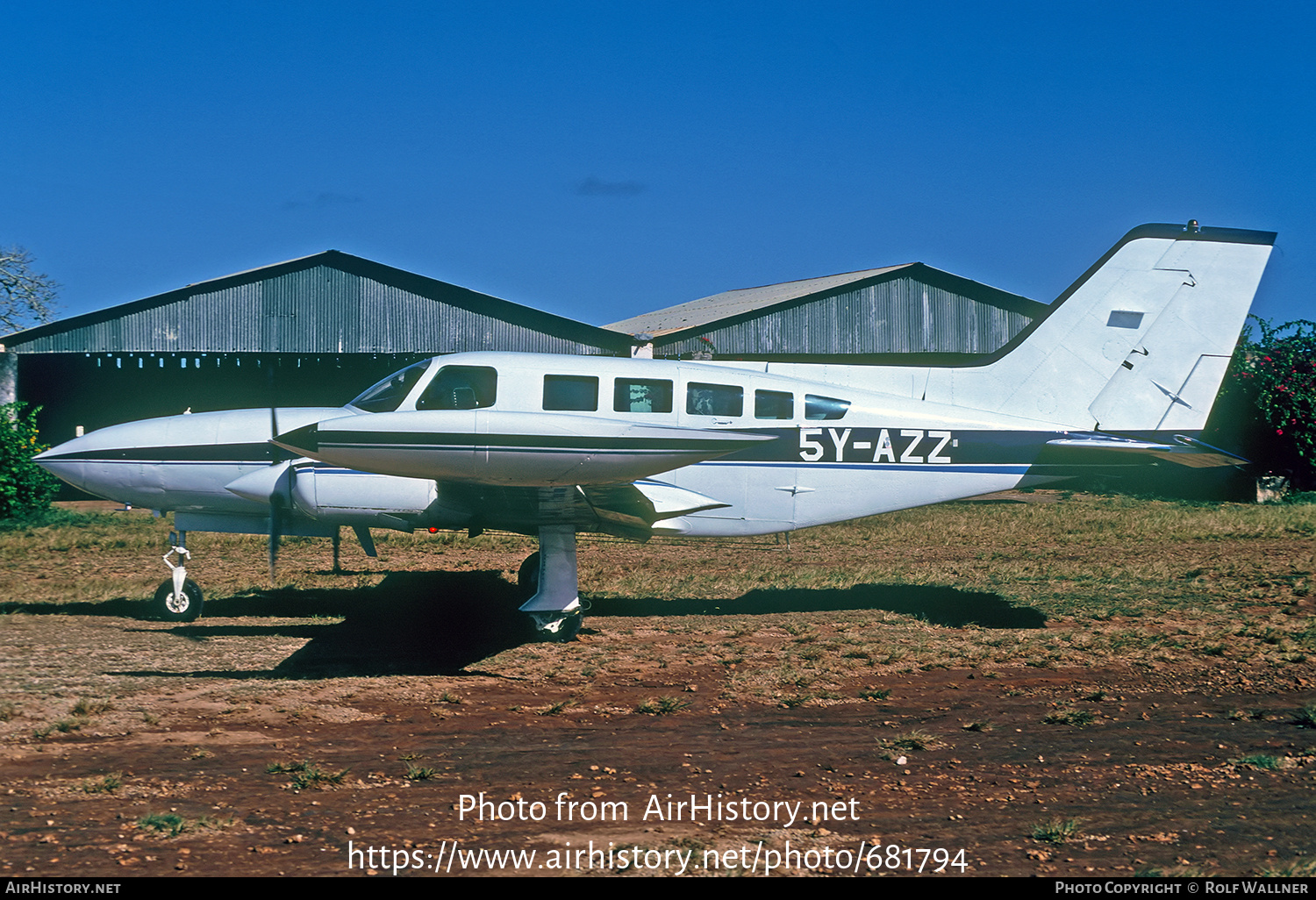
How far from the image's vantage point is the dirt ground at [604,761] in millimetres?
4898

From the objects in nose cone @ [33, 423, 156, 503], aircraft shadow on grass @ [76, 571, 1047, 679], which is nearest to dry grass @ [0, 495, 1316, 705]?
aircraft shadow on grass @ [76, 571, 1047, 679]

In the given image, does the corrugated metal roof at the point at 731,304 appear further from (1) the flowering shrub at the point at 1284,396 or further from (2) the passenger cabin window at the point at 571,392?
(2) the passenger cabin window at the point at 571,392

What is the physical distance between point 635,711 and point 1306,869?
4.56m

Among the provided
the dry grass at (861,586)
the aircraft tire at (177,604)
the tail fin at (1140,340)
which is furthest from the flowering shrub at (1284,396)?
the aircraft tire at (177,604)

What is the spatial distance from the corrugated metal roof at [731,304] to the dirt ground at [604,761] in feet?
62.5

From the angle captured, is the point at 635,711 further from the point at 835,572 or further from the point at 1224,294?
A: the point at 1224,294

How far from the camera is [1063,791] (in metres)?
5.90

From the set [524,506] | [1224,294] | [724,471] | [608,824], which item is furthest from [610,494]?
[1224,294]

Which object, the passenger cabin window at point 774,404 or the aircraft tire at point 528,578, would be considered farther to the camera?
the aircraft tire at point 528,578

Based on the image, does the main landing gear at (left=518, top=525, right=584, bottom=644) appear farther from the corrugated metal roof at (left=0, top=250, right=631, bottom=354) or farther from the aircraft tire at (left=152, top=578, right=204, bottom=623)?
the corrugated metal roof at (left=0, top=250, right=631, bottom=354)

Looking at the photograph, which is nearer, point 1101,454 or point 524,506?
point 524,506

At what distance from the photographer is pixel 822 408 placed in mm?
10867

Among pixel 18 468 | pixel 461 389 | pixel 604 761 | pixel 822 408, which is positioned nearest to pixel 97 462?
pixel 461 389

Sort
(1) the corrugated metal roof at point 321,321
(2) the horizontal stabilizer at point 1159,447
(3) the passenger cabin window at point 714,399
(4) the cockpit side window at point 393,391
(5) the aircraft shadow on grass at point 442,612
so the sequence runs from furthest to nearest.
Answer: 1. (1) the corrugated metal roof at point 321,321
2. (2) the horizontal stabilizer at point 1159,447
3. (3) the passenger cabin window at point 714,399
4. (4) the cockpit side window at point 393,391
5. (5) the aircraft shadow on grass at point 442,612
